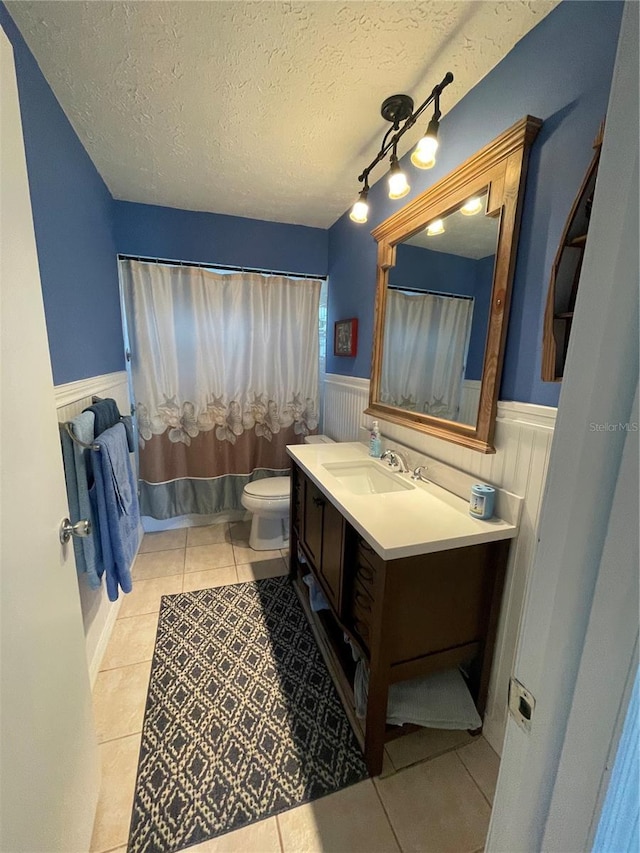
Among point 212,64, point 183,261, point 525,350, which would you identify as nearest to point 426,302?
point 525,350

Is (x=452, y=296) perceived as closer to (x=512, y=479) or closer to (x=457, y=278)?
(x=457, y=278)

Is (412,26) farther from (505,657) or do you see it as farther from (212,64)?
(505,657)

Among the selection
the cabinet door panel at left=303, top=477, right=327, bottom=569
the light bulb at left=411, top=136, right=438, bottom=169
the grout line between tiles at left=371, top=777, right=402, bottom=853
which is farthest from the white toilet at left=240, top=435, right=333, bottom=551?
the light bulb at left=411, top=136, right=438, bottom=169

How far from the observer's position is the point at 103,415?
5.04 ft

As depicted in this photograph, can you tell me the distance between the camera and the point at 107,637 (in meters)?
1.68

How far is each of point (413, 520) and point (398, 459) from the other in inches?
20.7

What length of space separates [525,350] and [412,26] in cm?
107

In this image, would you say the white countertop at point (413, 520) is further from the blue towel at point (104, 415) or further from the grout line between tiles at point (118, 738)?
the grout line between tiles at point (118, 738)

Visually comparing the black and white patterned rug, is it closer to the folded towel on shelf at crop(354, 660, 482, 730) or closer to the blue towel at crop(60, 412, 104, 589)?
the folded towel on shelf at crop(354, 660, 482, 730)

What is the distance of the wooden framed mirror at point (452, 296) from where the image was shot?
1162mm

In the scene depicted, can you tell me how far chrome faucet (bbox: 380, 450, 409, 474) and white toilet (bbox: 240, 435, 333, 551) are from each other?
33.8 inches

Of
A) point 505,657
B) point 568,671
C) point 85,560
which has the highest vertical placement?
point 568,671

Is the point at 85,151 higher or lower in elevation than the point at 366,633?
higher

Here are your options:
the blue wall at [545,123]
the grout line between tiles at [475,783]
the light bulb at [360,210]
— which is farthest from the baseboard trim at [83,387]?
the grout line between tiles at [475,783]
